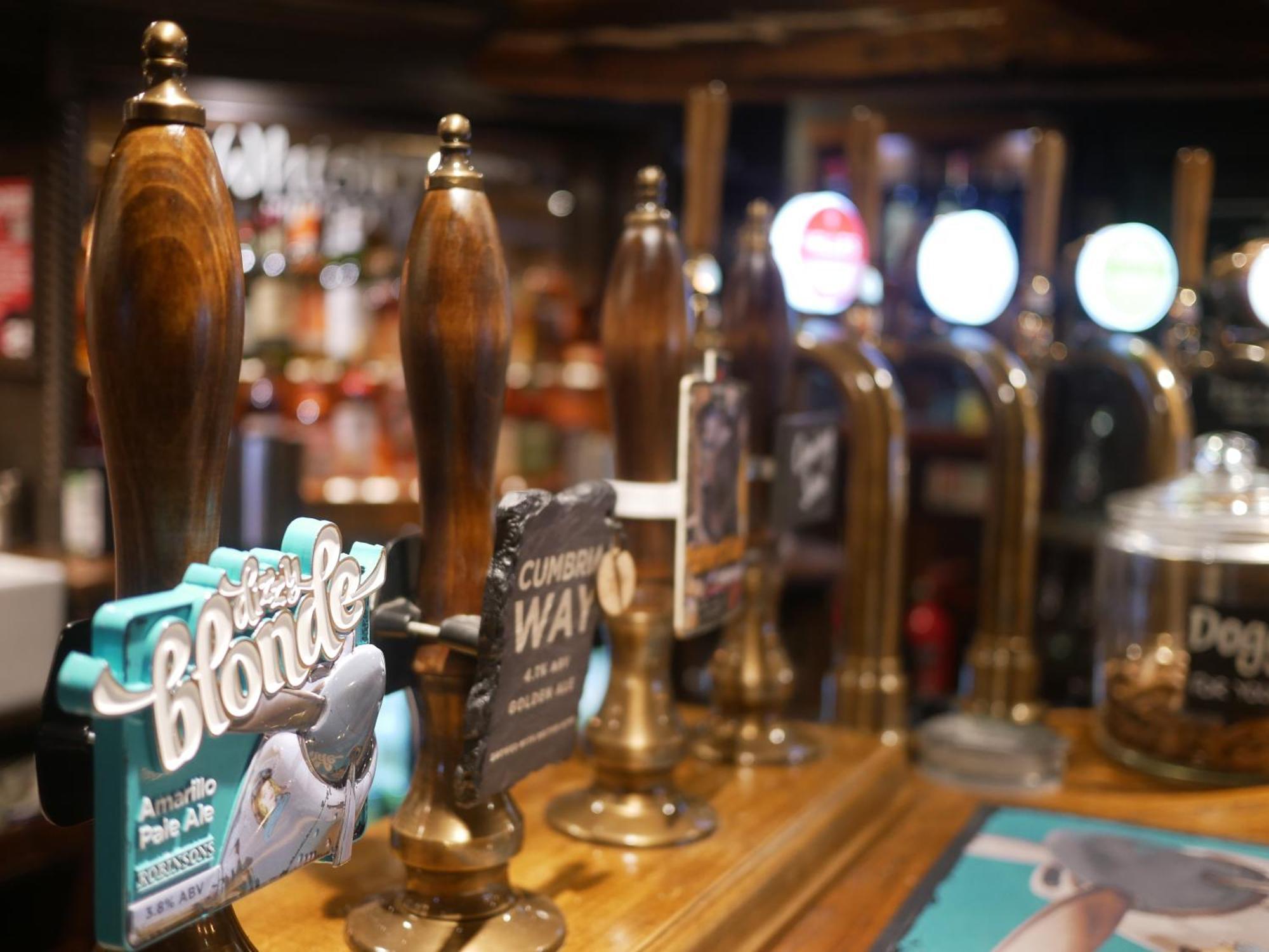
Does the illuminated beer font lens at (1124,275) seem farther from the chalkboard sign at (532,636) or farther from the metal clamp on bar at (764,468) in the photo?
the chalkboard sign at (532,636)

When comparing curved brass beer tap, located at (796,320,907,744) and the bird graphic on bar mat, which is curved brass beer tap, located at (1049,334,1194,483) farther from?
the bird graphic on bar mat

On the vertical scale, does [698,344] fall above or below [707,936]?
above

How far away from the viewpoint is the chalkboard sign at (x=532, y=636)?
0.72 meters

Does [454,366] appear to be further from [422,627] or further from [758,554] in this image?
[758,554]

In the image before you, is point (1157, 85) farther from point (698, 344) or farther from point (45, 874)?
point (45, 874)

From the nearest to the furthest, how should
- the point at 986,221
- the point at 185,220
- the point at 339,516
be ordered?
the point at 185,220
the point at 986,221
the point at 339,516

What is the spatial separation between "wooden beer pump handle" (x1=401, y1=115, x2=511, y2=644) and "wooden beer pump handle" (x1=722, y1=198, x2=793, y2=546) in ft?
1.49

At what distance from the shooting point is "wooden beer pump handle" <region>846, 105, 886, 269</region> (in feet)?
4.57

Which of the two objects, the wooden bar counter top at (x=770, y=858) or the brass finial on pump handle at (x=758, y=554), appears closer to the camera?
the wooden bar counter top at (x=770, y=858)

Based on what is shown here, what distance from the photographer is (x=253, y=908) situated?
818 millimetres

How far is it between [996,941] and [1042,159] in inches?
37.4

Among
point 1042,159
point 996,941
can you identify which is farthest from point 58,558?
point 996,941

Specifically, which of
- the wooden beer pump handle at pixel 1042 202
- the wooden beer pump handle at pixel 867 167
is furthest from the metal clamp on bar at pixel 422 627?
Answer: the wooden beer pump handle at pixel 1042 202

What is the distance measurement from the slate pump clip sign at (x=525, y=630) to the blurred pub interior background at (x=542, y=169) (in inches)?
77.3
